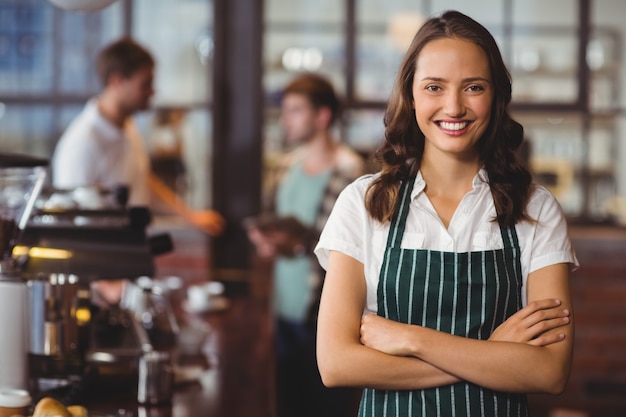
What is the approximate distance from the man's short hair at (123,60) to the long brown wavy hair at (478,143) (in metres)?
2.62

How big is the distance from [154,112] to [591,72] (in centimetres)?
237

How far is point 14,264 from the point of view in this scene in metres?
2.06

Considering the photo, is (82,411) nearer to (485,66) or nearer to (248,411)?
(248,411)

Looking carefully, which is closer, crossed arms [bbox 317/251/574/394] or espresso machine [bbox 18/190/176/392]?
crossed arms [bbox 317/251/574/394]

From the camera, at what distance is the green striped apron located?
1.79 m

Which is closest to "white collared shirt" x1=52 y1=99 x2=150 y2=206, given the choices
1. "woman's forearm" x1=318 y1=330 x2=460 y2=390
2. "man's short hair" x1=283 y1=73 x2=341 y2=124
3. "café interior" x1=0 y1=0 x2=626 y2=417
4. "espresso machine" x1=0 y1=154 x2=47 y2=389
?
"man's short hair" x1=283 y1=73 x2=341 y2=124

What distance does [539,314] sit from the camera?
179 cm

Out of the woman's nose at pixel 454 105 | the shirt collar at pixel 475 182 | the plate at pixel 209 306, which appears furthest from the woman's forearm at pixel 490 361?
the plate at pixel 209 306

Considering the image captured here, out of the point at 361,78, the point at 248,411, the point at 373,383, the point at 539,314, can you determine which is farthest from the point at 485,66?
the point at 361,78

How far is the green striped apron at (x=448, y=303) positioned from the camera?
179cm

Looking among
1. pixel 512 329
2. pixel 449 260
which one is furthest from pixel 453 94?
pixel 512 329

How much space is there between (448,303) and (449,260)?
3.0 inches

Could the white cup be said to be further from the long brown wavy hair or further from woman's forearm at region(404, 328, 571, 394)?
woman's forearm at region(404, 328, 571, 394)

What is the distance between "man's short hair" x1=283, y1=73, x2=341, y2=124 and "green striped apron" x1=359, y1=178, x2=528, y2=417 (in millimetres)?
Answer: 2714
